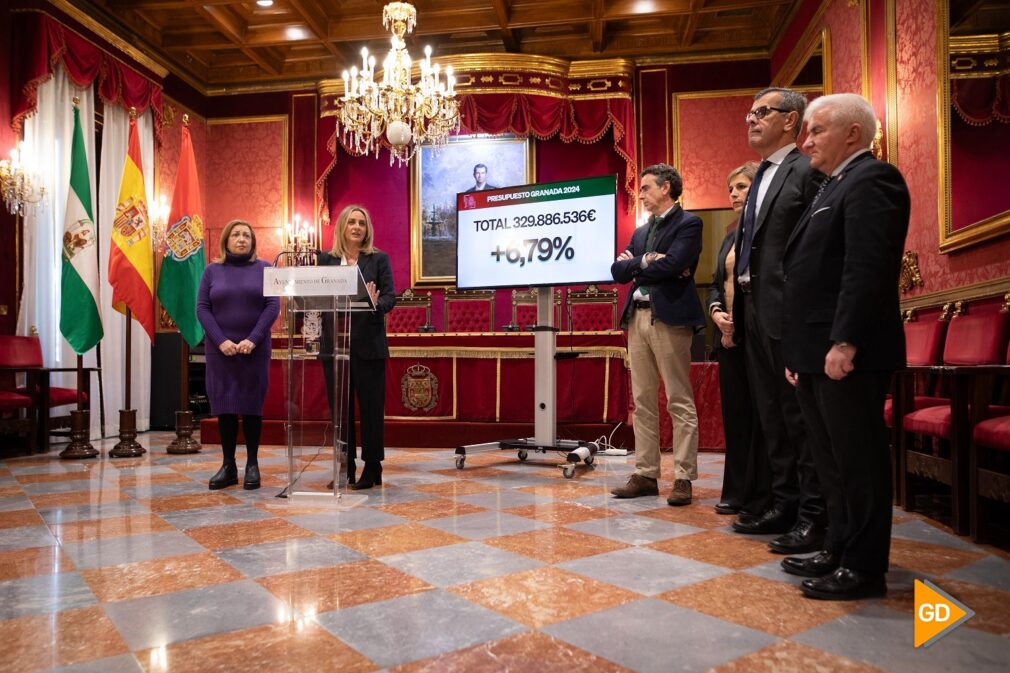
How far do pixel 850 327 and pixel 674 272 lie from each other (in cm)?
132

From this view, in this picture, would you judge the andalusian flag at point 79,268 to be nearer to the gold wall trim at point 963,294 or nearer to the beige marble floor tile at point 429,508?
the beige marble floor tile at point 429,508

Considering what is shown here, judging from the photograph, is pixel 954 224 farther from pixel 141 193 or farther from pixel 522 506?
pixel 141 193

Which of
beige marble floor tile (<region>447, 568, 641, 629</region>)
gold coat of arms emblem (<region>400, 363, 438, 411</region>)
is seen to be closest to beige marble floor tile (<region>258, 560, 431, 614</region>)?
beige marble floor tile (<region>447, 568, 641, 629</region>)

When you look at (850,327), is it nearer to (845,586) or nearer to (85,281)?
(845,586)

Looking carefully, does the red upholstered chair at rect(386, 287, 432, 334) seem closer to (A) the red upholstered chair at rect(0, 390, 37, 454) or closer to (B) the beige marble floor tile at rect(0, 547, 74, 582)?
(A) the red upholstered chair at rect(0, 390, 37, 454)

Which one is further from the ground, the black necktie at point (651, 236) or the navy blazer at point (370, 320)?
the black necktie at point (651, 236)

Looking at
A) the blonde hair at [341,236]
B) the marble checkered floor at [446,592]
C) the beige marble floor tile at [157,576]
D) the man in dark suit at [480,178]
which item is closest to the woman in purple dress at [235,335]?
the blonde hair at [341,236]

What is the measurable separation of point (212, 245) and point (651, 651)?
848 cm

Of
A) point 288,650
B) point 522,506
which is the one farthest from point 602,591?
point 522,506

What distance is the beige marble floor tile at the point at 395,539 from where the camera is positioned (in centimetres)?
224

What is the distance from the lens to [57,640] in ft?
4.91

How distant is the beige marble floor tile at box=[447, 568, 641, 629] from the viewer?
1.63 meters

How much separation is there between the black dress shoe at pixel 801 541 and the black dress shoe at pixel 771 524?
0.20 metres

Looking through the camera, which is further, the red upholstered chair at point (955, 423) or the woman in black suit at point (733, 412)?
the woman in black suit at point (733, 412)
